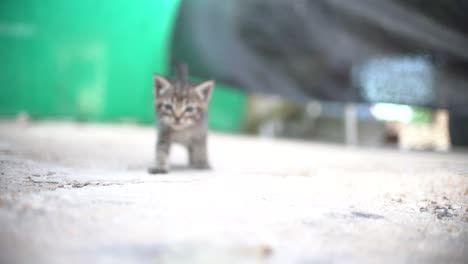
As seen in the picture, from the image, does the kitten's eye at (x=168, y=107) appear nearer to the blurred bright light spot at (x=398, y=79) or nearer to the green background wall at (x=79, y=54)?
the blurred bright light spot at (x=398, y=79)

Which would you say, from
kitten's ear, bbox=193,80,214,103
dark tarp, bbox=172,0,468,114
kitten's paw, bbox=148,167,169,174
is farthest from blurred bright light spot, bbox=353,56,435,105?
kitten's paw, bbox=148,167,169,174

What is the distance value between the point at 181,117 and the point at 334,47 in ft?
8.53

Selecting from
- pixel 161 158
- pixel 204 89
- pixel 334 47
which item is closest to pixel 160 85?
pixel 204 89

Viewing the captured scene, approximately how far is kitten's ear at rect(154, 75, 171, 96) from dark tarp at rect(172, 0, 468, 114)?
2151mm

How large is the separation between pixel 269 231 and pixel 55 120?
18.2 ft

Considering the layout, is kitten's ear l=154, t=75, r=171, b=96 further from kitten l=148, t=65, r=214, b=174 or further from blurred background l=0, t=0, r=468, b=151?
blurred background l=0, t=0, r=468, b=151

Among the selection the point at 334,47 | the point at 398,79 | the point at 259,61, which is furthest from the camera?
the point at 259,61

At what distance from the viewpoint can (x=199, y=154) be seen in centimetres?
229

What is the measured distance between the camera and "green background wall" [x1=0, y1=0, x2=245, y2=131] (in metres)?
5.50

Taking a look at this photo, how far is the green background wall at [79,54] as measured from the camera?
18.0 ft

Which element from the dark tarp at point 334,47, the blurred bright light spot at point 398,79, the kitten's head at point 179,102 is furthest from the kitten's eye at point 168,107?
the blurred bright light spot at point 398,79

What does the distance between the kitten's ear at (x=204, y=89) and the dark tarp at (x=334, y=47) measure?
1.91 meters

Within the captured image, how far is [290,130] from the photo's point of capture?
691cm

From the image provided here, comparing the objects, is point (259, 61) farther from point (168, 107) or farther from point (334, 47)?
point (168, 107)
